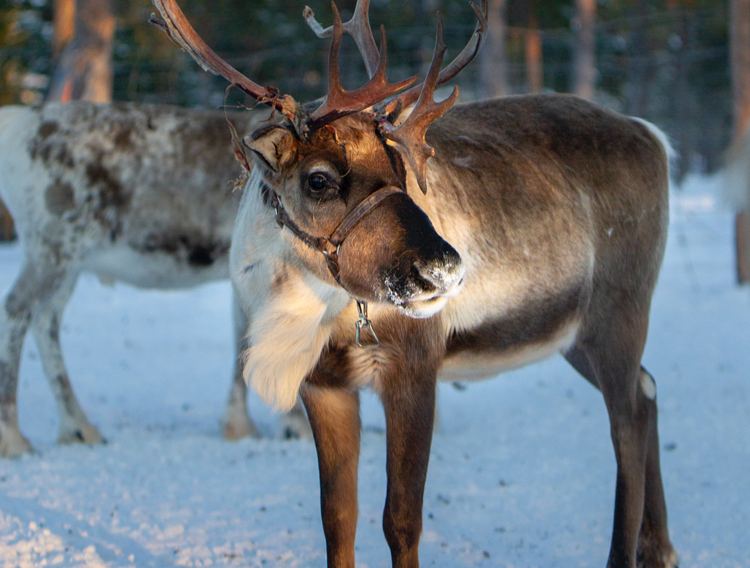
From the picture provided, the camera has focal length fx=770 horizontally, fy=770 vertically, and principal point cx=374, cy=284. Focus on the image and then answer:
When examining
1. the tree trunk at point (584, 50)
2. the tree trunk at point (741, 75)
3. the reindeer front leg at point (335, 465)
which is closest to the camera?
the reindeer front leg at point (335, 465)

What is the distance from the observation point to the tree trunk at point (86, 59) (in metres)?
9.02

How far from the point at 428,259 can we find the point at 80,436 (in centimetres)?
342

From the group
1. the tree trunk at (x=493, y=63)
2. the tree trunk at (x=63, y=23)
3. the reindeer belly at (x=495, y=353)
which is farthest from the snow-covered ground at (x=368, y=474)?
the tree trunk at (x=493, y=63)

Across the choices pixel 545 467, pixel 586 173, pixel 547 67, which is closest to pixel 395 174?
pixel 586 173

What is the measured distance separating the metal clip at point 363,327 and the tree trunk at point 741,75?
813 centimetres

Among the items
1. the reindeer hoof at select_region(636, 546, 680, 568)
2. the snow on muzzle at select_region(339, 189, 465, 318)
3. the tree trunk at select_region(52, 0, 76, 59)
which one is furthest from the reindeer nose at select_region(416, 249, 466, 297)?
the tree trunk at select_region(52, 0, 76, 59)

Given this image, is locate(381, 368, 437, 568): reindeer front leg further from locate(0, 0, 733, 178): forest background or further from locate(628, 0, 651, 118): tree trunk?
locate(628, 0, 651, 118): tree trunk

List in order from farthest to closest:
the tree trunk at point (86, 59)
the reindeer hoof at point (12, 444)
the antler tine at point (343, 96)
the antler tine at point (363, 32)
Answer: the tree trunk at point (86, 59)
the reindeer hoof at point (12, 444)
the antler tine at point (363, 32)
the antler tine at point (343, 96)

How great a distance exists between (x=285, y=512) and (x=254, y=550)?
18.1 inches

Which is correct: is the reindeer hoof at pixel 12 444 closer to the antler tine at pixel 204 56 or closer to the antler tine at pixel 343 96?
the antler tine at pixel 204 56

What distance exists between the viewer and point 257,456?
182 inches

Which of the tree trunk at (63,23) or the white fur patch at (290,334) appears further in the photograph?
the tree trunk at (63,23)

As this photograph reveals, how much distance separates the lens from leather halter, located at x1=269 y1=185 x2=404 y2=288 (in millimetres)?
2389

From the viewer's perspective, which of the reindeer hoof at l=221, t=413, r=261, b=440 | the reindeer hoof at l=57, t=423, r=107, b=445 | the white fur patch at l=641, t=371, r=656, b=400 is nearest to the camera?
the white fur patch at l=641, t=371, r=656, b=400
